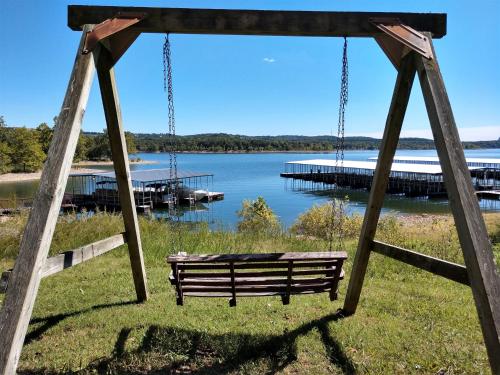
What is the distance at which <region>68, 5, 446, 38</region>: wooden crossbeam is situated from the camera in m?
3.78

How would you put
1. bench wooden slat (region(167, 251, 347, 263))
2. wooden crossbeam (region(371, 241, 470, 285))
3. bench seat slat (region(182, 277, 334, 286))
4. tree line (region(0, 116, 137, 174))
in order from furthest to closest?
tree line (region(0, 116, 137, 174))
bench seat slat (region(182, 277, 334, 286))
bench wooden slat (region(167, 251, 347, 263))
wooden crossbeam (region(371, 241, 470, 285))

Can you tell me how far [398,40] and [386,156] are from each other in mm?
1119

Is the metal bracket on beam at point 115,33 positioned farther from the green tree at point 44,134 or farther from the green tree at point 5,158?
the green tree at point 44,134

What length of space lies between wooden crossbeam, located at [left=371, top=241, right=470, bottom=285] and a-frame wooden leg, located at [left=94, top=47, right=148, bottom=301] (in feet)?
8.57

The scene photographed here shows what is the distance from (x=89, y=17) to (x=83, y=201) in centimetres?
4607

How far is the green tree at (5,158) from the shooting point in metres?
77.7

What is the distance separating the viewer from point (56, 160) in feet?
9.40

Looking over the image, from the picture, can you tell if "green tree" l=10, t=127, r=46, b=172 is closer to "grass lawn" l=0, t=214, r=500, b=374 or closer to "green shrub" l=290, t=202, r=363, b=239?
"green shrub" l=290, t=202, r=363, b=239

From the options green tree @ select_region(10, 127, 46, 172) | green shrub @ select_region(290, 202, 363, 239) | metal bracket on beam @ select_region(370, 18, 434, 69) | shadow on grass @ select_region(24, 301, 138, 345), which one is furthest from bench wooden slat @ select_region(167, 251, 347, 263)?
green tree @ select_region(10, 127, 46, 172)

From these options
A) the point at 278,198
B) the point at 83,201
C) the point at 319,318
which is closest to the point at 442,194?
the point at 278,198

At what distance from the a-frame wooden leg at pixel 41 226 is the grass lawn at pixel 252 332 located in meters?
1.56

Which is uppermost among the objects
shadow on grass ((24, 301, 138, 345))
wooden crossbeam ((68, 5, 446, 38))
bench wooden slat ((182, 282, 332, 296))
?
wooden crossbeam ((68, 5, 446, 38))

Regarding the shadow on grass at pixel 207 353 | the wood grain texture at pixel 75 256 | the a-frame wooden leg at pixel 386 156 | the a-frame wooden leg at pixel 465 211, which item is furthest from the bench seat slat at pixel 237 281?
the a-frame wooden leg at pixel 465 211

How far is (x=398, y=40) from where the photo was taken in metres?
3.53
